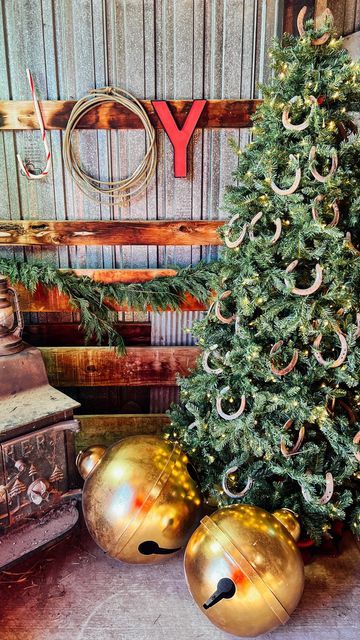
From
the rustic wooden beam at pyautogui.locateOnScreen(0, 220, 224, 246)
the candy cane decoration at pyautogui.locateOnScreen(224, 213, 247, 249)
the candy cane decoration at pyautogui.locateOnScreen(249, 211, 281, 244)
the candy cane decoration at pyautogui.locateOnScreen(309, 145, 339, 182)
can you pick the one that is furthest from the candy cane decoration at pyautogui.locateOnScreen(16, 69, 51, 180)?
the candy cane decoration at pyautogui.locateOnScreen(309, 145, 339, 182)

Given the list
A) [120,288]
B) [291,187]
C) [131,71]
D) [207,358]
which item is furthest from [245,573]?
[131,71]

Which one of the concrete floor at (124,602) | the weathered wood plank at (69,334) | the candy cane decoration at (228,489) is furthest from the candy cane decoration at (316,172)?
the concrete floor at (124,602)

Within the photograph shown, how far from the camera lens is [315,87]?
170 centimetres

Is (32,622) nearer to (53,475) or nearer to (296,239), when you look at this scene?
(53,475)

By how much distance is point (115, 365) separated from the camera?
2705 millimetres

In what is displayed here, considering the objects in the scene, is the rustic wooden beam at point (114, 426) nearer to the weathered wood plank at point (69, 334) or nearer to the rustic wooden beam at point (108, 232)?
the weathered wood plank at point (69, 334)

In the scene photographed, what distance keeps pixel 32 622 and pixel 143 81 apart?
2.45 meters

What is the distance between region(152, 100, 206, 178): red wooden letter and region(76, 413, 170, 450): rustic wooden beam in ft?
4.71

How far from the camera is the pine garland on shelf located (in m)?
2.46

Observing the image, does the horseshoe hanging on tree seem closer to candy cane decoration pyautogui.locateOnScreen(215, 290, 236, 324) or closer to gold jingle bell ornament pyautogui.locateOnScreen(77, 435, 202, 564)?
candy cane decoration pyautogui.locateOnScreen(215, 290, 236, 324)

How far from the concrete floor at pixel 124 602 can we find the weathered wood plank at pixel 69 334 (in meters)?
1.11

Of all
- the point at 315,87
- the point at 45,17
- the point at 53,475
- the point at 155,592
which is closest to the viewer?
the point at 315,87

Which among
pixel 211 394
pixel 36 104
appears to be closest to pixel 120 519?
pixel 211 394

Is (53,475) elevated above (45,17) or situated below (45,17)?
below
